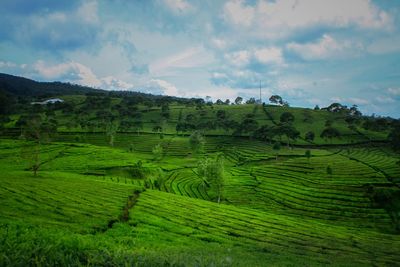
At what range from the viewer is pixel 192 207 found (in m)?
64.0

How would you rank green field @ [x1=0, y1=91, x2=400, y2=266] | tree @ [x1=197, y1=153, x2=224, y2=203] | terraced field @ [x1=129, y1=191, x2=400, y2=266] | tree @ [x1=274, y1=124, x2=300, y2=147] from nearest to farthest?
1. green field @ [x1=0, y1=91, x2=400, y2=266]
2. terraced field @ [x1=129, y1=191, x2=400, y2=266]
3. tree @ [x1=197, y1=153, x2=224, y2=203]
4. tree @ [x1=274, y1=124, x2=300, y2=147]

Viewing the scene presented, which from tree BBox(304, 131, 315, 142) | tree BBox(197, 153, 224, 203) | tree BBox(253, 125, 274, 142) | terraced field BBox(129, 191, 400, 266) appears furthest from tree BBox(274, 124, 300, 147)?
terraced field BBox(129, 191, 400, 266)

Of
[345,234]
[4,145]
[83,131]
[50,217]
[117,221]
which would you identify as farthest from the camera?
[83,131]

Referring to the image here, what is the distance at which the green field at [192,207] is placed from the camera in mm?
18778

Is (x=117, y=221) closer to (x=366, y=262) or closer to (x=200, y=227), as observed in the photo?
(x=200, y=227)

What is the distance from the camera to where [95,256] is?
10.6 metres

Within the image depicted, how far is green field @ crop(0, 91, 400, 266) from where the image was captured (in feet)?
61.6

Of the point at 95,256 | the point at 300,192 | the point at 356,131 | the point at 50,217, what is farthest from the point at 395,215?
the point at 356,131

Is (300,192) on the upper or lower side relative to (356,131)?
lower

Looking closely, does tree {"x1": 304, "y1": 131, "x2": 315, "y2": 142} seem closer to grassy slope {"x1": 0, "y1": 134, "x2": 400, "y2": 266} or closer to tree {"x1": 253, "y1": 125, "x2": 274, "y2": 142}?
tree {"x1": 253, "y1": 125, "x2": 274, "y2": 142}

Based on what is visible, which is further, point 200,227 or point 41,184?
point 41,184

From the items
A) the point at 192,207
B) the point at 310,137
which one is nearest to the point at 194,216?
the point at 192,207

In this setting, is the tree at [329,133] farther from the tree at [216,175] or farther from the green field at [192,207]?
the tree at [216,175]

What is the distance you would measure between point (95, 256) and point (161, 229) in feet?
122
